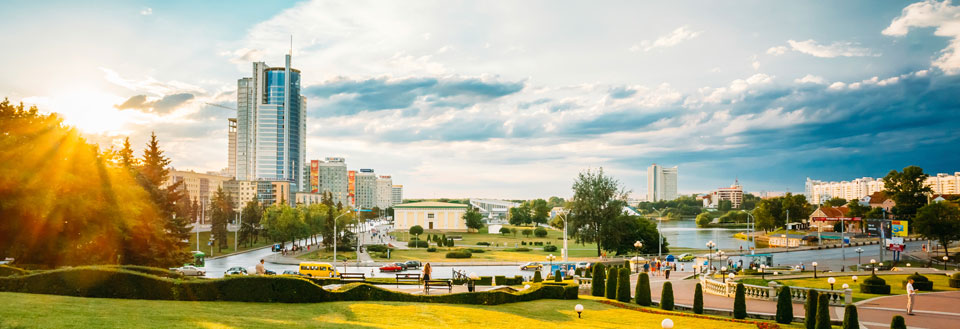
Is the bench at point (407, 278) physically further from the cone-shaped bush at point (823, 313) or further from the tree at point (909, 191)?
the tree at point (909, 191)

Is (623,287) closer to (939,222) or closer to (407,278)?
(407,278)

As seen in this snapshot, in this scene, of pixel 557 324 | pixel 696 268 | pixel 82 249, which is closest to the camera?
pixel 557 324

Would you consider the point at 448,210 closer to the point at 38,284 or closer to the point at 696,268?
the point at 696,268

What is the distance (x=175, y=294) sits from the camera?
60.7 ft

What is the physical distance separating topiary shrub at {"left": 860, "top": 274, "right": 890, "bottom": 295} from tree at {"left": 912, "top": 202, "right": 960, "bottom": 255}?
134 feet

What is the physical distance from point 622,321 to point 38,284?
19947mm

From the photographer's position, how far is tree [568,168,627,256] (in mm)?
64750

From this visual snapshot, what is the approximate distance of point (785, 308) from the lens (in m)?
22.0

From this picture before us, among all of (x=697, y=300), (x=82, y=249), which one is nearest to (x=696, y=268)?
(x=697, y=300)

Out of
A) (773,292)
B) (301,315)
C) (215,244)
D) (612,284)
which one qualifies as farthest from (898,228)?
(215,244)

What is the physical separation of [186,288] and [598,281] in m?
20.3

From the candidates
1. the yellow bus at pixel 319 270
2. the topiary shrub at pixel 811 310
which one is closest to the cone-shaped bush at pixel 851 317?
the topiary shrub at pixel 811 310

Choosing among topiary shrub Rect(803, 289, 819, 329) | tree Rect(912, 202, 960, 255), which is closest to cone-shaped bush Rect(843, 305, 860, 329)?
topiary shrub Rect(803, 289, 819, 329)

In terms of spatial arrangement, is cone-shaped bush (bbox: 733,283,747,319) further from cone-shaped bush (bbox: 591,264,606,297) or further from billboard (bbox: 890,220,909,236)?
billboard (bbox: 890,220,909,236)
